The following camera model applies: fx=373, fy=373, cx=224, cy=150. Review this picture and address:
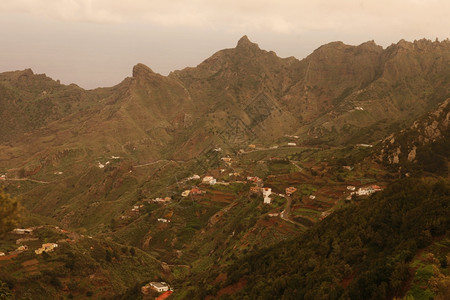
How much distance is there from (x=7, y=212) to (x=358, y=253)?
39.7 meters

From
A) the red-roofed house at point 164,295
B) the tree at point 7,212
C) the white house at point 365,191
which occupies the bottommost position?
the red-roofed house at point 164,295

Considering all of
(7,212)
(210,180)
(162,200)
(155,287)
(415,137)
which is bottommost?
(162,200)

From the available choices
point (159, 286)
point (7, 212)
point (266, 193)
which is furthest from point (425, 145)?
point (7, 212)

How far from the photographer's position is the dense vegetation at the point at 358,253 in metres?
32.6

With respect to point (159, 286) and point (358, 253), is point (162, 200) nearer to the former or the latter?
point (159, 286)

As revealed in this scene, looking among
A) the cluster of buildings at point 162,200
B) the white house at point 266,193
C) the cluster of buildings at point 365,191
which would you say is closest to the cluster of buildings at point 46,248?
the white house at point 266,193

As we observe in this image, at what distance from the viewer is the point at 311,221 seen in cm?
7850

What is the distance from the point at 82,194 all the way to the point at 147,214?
62.9 metres

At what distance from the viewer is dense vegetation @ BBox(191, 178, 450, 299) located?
3262 cm

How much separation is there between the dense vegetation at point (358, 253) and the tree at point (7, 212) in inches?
1056

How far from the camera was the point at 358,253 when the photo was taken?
41.9 metres

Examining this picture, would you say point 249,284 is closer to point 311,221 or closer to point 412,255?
point 412,255

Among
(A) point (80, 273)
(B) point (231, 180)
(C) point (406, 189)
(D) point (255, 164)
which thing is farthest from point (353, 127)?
(A) point (80, 273)

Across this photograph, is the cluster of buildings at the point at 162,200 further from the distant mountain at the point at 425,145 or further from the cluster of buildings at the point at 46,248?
the distant mountain at the point at 425,145
